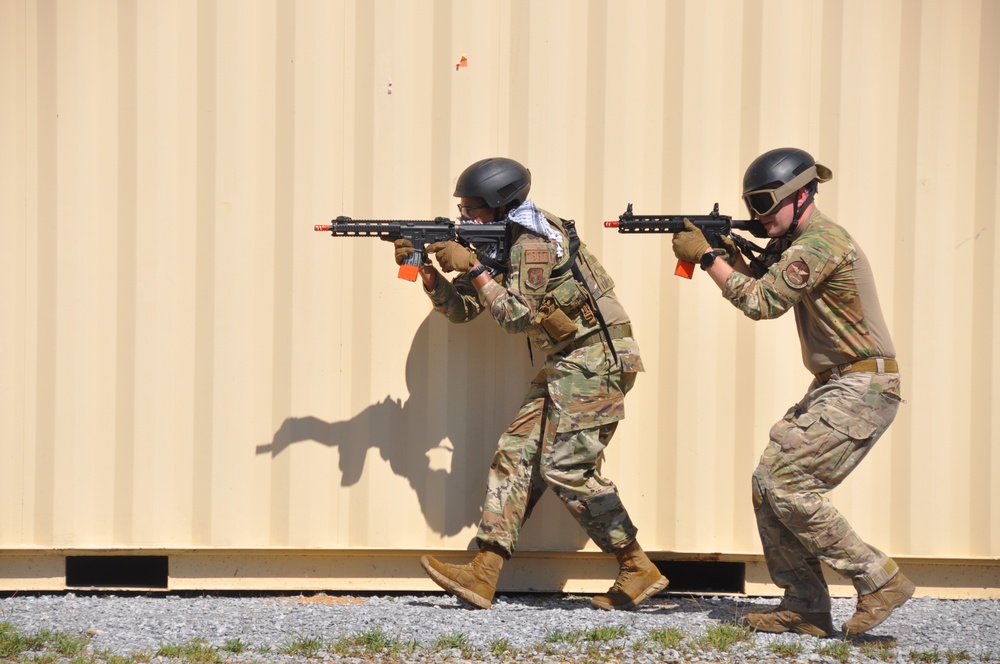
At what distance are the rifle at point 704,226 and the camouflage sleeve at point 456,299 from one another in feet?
2.91

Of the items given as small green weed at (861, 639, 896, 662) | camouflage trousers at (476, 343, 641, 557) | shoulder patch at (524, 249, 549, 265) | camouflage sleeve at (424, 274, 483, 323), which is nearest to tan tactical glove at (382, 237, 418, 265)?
camouflage sleeve at (424, 274, 483, 323)

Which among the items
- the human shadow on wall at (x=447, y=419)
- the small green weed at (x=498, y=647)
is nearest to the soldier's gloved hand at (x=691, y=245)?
the human shadow on wall at (x=447, y=419)

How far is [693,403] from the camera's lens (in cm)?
593

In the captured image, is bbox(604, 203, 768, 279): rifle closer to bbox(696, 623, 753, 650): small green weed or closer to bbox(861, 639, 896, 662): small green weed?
bbox(696, 623, 753, 650): small green weed

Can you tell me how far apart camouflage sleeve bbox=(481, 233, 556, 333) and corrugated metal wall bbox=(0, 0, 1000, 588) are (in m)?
0.60

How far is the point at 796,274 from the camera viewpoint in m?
4.88

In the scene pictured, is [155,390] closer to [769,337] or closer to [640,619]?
[640,619]

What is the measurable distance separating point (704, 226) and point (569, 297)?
749 mm

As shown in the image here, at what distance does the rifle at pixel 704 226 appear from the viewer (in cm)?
525

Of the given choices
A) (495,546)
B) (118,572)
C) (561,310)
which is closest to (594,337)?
(561,310)

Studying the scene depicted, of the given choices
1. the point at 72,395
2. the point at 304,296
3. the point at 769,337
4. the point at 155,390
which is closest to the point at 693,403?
the point at 769,337

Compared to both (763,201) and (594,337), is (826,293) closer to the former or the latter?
(763,201)

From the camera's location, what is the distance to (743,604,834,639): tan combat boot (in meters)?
5.05

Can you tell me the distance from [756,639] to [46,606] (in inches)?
140
